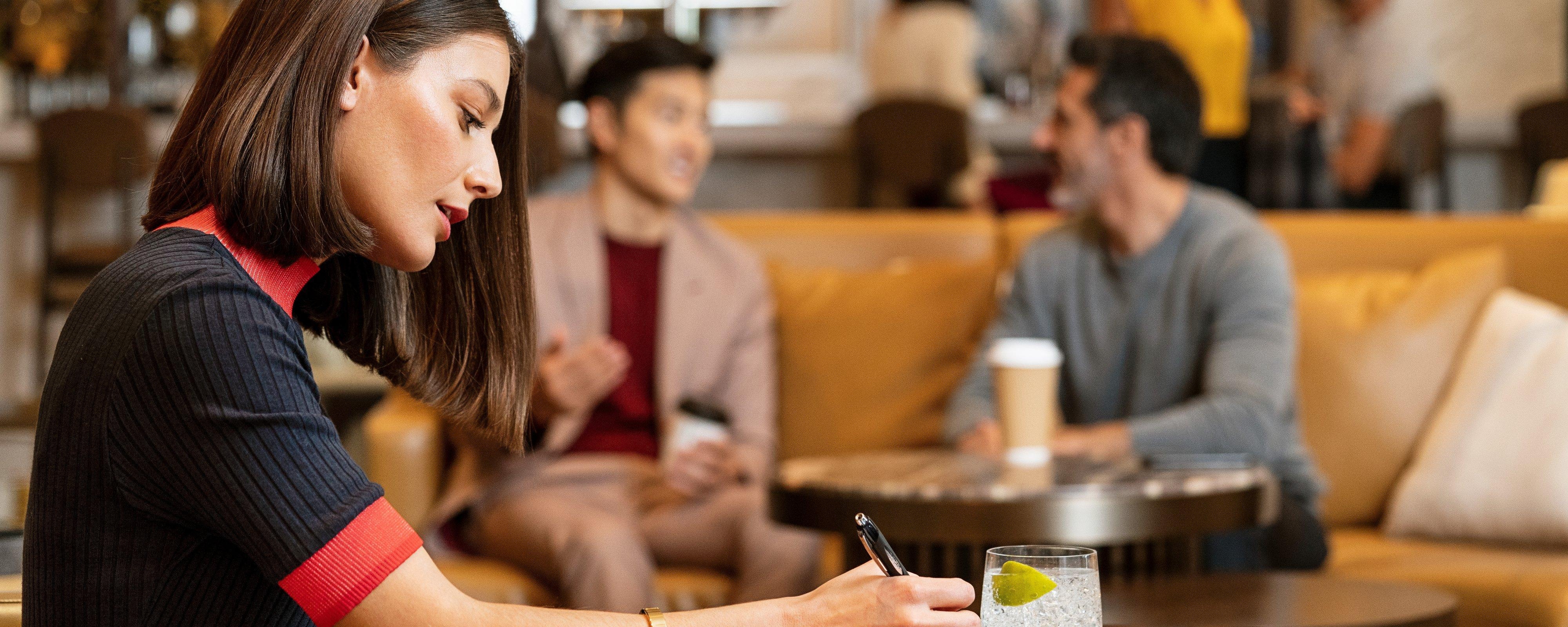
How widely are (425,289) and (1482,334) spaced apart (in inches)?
81.3

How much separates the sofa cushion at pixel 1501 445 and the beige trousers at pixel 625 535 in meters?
1.02

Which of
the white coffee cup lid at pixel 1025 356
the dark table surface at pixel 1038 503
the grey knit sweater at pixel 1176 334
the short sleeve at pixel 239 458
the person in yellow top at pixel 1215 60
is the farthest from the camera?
the person in yellow top at pixel 1215 60

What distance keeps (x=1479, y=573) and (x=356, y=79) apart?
1884 mm

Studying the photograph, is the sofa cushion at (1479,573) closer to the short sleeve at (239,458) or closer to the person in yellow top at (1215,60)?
the short sleeve at (239,458)

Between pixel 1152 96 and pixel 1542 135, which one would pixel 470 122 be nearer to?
pixel 1152 96

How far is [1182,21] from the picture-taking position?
4.29m

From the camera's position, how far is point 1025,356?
2020mm

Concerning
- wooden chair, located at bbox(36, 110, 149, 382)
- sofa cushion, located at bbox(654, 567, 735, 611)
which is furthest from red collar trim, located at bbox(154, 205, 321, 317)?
wooden chair, located at bbox(36, 110, 149, 382)

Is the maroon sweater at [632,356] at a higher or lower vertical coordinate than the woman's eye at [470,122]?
lower

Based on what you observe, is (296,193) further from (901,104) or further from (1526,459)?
(901,104)

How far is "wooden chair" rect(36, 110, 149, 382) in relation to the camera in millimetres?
4039

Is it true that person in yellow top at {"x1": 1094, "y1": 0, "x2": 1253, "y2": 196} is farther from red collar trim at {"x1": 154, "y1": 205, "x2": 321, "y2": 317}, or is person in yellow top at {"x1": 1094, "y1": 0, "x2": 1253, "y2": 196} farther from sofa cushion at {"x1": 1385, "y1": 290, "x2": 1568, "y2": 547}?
red collar trim at {"x1": 154, "y1": 205, "x2": 321, "y2": 317}

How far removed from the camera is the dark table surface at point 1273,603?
4.67ft

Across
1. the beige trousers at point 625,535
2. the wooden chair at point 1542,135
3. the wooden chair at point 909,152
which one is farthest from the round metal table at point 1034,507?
the wooden chair at point 1542,135
